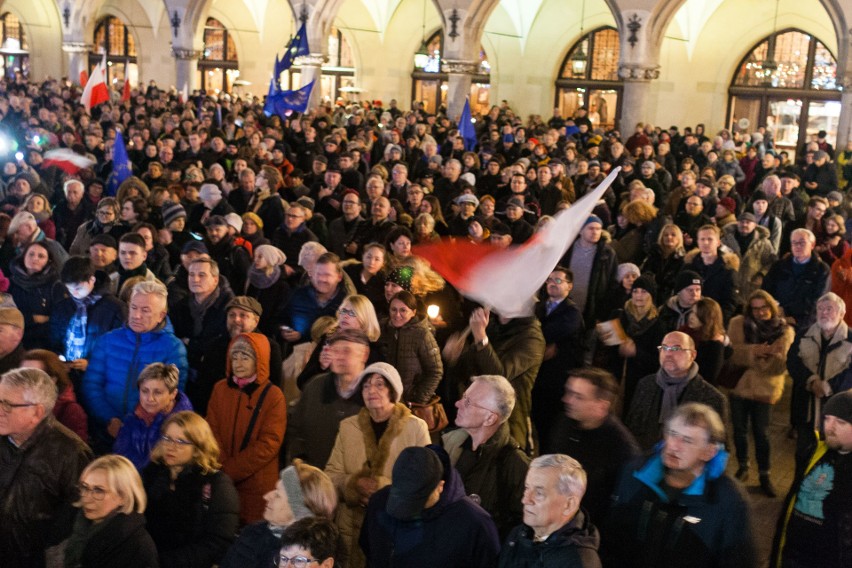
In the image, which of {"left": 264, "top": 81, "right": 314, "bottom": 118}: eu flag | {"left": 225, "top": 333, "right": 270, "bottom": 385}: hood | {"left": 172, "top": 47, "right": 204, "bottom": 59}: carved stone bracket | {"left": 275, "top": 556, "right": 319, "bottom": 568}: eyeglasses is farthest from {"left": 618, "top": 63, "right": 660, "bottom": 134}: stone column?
{"left": 275, "top": 556, "right": 319, "bottom": 568}: eyeglasses

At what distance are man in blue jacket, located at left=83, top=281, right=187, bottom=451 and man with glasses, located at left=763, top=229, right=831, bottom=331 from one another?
16.7 feet

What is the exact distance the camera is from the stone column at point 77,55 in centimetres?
3359

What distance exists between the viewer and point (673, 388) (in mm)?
5469

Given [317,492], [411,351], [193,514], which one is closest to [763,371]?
[411,351]

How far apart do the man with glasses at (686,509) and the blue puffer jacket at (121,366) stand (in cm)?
252

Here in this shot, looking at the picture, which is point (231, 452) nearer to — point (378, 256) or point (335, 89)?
point (378, 256)

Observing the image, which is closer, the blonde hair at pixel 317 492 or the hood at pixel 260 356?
the blonde hair at pixel 317 492

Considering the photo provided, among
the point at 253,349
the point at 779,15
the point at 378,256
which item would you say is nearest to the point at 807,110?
the point at 779,15

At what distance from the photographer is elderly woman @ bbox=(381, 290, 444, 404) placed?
18.5 ft

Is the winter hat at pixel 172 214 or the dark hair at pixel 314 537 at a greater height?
the winter hat at pixel 172 214

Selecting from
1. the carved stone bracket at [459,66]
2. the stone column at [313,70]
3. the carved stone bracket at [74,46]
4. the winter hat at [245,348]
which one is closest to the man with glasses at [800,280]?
the winter hat at [245,348]

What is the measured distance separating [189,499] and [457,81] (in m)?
19.8

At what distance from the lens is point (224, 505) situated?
404 cm

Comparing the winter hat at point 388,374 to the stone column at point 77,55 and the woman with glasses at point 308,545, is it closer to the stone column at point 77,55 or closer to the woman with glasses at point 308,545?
the woman with glasses at point 308,545
